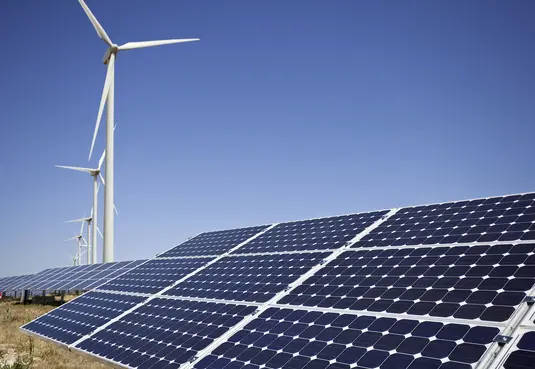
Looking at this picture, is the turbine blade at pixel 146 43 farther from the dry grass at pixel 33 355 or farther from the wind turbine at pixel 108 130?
the dry grass at pixel 33 355

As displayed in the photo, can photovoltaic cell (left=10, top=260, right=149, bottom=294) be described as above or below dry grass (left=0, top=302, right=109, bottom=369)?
below

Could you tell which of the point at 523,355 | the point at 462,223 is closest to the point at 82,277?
the point at 462,223

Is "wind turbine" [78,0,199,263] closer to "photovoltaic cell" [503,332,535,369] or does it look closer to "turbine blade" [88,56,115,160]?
"turbine blade" [88,56,115,160]

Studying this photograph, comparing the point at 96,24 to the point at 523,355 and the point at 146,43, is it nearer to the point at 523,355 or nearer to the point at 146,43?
the point at 146,43

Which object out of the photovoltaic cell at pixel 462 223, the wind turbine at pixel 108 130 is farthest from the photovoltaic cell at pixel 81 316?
the wind turbine at pixel 108 130

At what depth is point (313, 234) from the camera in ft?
75.7

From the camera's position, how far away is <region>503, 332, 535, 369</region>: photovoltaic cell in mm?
8820

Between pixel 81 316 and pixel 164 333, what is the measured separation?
8.59 m

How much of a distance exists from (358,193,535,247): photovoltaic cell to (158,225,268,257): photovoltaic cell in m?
9.61

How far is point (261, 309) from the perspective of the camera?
15.9m

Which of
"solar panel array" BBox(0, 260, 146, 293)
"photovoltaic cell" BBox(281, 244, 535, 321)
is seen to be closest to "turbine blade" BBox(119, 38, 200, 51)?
"solar panel array" BBox(0, 260, 146, 293)

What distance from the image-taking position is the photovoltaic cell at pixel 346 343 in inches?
402

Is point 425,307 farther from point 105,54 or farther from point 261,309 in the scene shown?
point 105,54

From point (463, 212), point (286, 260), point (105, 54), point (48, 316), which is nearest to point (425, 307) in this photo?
point (463, 212)
